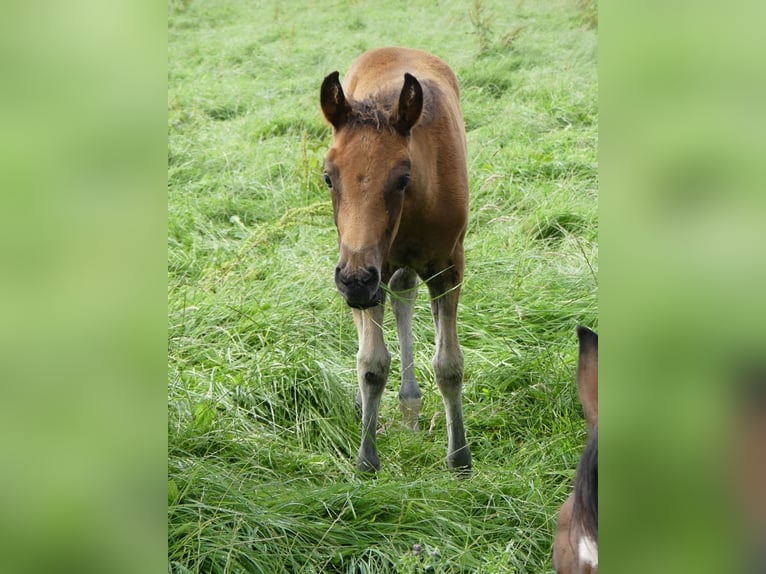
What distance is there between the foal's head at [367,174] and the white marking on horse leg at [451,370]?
74cm

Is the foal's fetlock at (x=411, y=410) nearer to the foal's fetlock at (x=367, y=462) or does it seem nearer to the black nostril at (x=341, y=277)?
the foal's fetlock at (x=367, y=462)

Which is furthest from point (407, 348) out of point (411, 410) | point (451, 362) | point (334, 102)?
point (334, 102)

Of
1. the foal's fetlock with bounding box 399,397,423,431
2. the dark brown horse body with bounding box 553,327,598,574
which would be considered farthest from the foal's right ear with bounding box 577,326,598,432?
the foal's fetlock with bounding box 399,397,423,431

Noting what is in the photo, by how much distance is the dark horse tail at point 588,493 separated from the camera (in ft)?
4.75

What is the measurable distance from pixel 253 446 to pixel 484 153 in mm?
4070

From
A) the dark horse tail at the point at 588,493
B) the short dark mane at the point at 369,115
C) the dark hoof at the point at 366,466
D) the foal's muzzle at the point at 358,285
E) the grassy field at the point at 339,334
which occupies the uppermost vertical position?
the short dark mane at the point at 369,115

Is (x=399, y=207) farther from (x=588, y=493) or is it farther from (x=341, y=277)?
(x=588, y=493)

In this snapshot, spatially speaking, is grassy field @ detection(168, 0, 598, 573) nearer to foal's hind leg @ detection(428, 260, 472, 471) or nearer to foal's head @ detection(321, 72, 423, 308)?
foal's hind leg @ detection(428, 260, 472, 471)

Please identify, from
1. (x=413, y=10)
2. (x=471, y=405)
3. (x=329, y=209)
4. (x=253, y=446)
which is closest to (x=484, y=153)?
(x=329, y=209)

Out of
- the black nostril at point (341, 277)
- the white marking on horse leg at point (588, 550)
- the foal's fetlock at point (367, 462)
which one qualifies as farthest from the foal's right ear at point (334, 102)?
→ the white marking on horse leg at point (588, 550)

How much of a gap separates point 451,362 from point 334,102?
137cm
